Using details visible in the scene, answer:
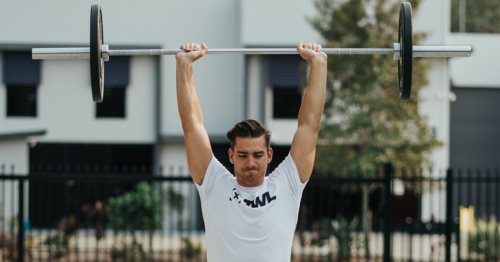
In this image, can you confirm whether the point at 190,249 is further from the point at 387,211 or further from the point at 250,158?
the point at 250,158

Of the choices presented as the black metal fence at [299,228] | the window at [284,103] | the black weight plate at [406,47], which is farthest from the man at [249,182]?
the window at [284,103]

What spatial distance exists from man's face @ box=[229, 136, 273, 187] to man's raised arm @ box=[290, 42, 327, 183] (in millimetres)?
221

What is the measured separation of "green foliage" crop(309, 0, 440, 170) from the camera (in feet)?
27.3

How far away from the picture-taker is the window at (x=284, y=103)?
37.3 ft

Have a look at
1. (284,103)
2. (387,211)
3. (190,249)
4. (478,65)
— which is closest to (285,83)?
(284,103)

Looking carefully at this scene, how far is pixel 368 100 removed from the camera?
327 inches

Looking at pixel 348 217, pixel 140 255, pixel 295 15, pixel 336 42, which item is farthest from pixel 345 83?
pixel 140 255

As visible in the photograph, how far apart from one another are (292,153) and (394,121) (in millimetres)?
6299

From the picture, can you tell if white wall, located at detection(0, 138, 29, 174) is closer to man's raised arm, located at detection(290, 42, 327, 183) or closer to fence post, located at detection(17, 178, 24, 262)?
fence post, located at detection(17, 178, 24, 262)

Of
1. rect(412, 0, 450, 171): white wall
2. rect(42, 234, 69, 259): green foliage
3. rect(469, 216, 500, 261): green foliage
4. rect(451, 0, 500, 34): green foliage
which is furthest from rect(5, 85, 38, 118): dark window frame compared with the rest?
rect(451, 0, 500, 34): green foliage

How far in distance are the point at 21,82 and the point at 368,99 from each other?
8.12 metres

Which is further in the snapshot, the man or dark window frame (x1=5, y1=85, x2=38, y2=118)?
Answer: dark window frame (x1=5, y1=85, x2=38, y2=118)

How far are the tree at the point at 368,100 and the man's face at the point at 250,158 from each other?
6.20 meters

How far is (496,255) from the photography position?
7.46m
